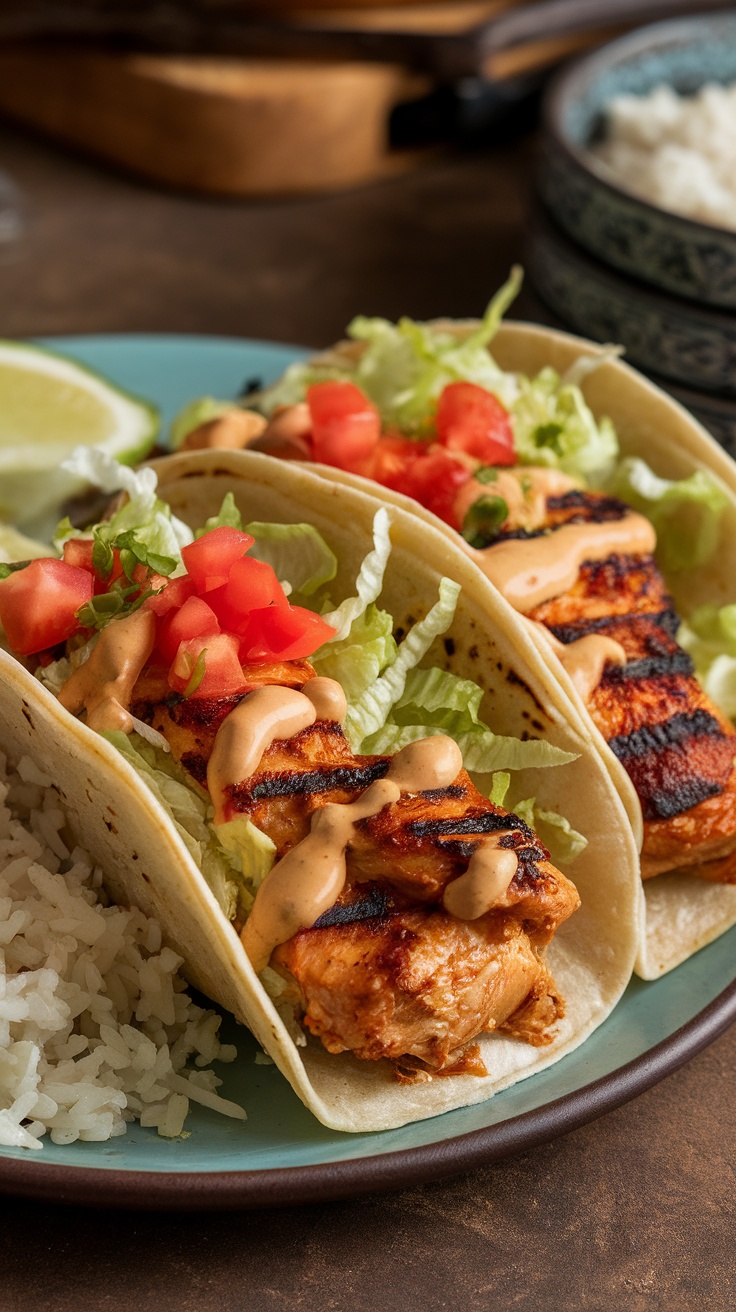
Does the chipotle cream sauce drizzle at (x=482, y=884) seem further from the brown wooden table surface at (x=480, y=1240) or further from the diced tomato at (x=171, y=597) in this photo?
the diced tomato at (x=171, y=597)

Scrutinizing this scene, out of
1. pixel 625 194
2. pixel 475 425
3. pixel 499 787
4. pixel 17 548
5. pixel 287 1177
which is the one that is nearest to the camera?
pixel 287 1177

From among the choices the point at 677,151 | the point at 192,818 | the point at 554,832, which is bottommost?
the point at 554,832

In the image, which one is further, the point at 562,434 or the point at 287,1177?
the point at 562,434

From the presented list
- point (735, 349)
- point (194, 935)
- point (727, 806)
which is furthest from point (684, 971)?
point (735, 349)

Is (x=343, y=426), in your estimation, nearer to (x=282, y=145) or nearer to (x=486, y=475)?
(x=486, y=475)

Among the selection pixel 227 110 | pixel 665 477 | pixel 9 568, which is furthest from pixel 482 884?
pixel 227 110

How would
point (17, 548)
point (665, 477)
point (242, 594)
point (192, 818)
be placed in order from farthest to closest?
point (665, 477)
point (17, 548)
point (242, 594)
point (192, 818)

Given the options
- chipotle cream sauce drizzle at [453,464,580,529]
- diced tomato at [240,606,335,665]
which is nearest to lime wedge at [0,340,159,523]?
chipotle cream sauce drizzle at [453,464,580,529]
